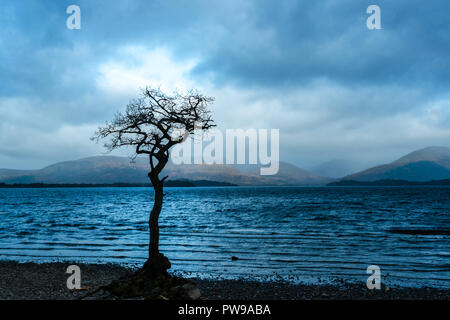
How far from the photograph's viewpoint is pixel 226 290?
13992mm

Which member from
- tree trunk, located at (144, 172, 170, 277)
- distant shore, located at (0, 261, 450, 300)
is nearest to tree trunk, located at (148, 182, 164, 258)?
tree trunk, located at (144, 172, 170, 277)

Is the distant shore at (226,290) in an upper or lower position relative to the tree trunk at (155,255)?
lower

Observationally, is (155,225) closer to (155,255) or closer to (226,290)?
(155,255)

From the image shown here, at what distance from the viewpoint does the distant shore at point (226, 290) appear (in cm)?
1270

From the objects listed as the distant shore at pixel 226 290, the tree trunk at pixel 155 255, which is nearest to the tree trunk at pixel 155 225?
the tree trunk at pixel 155 255

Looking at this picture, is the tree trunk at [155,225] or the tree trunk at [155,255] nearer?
the tree trunk at [155,255]

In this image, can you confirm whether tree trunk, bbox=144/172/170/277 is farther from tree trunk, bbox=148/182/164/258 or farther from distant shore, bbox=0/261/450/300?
distant shore, bbox=0/261/450/300

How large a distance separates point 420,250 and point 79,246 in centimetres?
2971

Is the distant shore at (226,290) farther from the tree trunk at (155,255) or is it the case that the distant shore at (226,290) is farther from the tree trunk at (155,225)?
the tree trunk at (155,225)

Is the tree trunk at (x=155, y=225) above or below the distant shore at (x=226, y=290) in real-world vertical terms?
above

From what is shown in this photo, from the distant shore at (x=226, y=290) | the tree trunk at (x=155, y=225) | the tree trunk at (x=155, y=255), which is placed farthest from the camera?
the tree trunk at (x=155, y=225)

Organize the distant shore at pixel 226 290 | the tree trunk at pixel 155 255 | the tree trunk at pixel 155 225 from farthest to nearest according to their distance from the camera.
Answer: the tree trunk at pixel 155 225, the tree trunk at pixel 155 255, the distant shore at pixel 226 290

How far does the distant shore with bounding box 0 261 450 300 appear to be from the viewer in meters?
12.7
